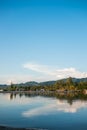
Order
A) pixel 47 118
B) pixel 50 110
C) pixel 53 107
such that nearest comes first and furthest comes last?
pixel 47 118
pixel 50 110
pixel 53 107

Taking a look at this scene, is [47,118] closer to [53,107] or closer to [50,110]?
[50,110]

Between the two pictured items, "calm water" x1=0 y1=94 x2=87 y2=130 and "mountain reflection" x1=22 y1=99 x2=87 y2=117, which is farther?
"mountain reflection" x1=22 y1=99 x2=87 y2=117

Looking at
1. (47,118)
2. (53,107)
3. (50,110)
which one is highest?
(53,107)

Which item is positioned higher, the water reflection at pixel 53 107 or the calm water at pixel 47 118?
the water reflection at pixel 53 107

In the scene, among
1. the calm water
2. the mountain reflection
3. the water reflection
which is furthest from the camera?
the water reflection

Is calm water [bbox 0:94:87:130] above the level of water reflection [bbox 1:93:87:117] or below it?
below

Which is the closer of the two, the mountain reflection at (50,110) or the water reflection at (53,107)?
the mountain reflection at (50,110)

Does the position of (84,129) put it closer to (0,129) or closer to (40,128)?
(40,128)

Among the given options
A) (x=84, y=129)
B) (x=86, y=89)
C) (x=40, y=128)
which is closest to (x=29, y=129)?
(x=40, y=128)

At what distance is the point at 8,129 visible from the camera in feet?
104

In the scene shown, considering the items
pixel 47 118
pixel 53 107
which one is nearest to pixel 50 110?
pixel 53 107

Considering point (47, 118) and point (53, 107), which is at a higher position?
point (53, 107)

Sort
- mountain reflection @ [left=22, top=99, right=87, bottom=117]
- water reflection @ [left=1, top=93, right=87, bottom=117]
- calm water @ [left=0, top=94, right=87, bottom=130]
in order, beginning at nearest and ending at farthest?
calm water @ [left=0, top=94, right=87, bottom=130] < mountain reflection @ [left=22, top=99, right=87, bottom=117] < water reflection @ [left=1, top=93, right=87, bottom=117]

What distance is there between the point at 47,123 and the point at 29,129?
714 cm
